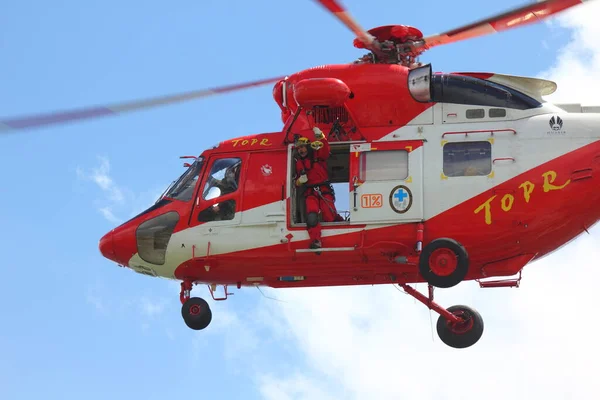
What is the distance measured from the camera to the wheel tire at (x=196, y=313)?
19.2 meters

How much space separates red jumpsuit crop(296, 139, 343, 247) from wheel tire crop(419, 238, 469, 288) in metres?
1.51

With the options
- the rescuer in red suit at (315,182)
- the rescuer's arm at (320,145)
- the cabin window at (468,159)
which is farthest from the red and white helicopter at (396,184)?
the rescuer's arm at (320,145)

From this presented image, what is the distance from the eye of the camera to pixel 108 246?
19.6 m

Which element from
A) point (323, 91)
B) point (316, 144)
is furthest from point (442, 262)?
point (323, 91)

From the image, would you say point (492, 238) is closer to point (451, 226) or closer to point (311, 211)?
point (451, 226)

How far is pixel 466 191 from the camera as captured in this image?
57.7 ft

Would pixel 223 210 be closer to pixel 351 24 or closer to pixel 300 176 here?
pixel 300 176

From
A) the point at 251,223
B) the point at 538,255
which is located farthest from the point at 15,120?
the point at 538,255

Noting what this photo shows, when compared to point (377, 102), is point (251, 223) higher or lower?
lower

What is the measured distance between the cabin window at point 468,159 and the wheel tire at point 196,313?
430 centimetres

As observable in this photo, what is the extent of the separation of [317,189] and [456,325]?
3.15m

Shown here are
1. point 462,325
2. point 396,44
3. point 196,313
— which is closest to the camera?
point 396,44

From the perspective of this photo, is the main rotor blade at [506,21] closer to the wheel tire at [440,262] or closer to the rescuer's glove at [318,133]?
the rescuer's glove at [318,133]

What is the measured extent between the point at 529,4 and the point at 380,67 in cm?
257
